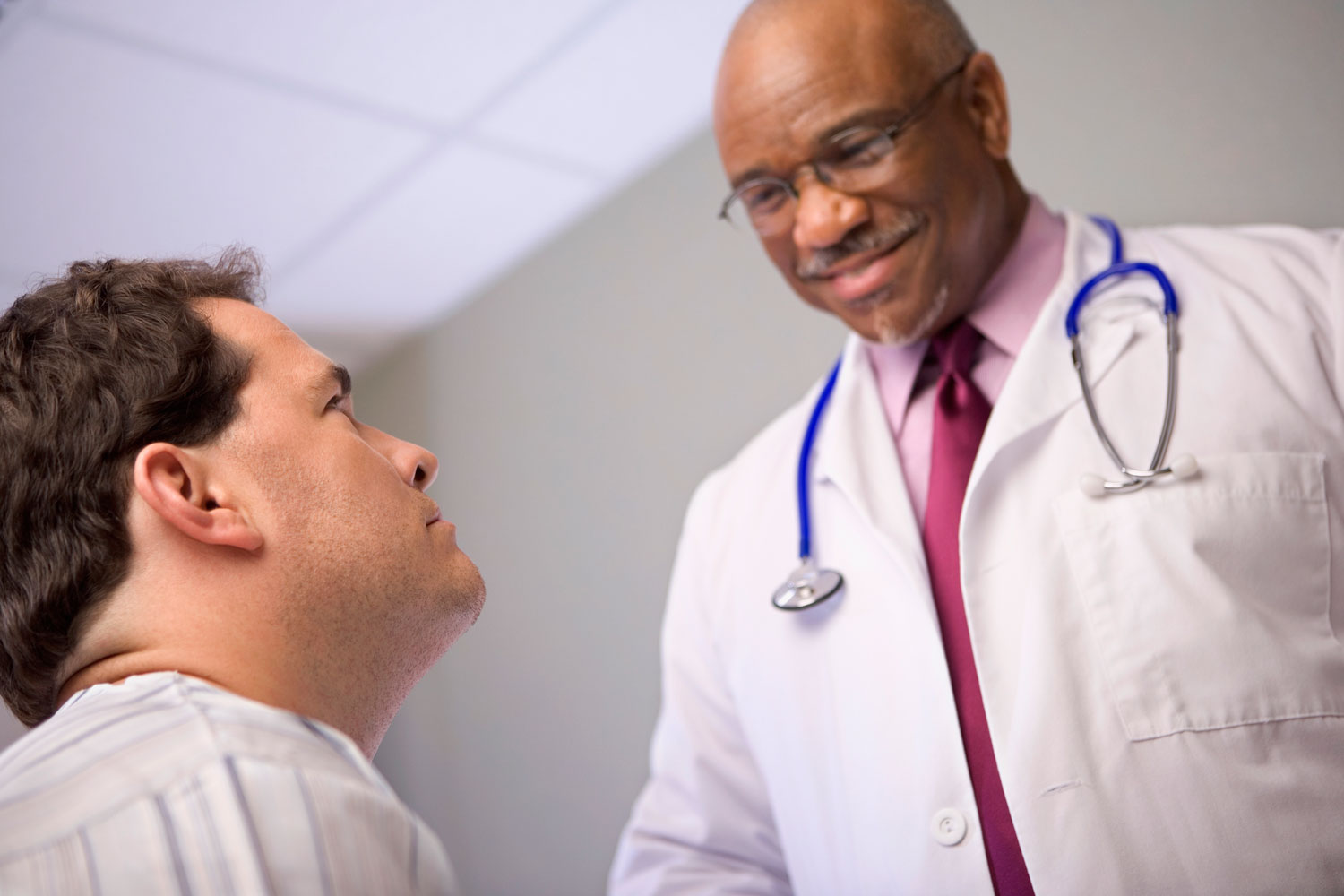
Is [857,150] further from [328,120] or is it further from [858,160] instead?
[328,120]

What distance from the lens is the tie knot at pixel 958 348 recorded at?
1.34m

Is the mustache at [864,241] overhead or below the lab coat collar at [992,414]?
overhead

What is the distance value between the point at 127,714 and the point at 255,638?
196 millimetres

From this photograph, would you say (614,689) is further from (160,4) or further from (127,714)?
(127,714)

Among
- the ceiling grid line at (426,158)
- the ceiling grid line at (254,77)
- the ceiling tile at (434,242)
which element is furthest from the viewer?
the ceiling tile at (434,242)

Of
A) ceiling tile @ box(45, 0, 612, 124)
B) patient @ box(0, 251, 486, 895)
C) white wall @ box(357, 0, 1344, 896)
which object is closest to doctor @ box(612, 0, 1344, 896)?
white wall @ box(357, 0, 1344, 896)

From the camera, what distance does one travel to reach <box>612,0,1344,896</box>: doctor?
102cm

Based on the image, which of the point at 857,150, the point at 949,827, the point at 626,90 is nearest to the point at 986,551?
the point at 949,827

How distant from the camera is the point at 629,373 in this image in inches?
105

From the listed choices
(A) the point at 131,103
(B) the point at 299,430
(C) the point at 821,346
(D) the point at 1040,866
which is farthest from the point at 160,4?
(D) the point at 1040,866

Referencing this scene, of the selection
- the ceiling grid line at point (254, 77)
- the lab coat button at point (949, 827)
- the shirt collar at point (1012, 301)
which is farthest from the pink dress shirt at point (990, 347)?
the ceiling grid line at point (254, 77)

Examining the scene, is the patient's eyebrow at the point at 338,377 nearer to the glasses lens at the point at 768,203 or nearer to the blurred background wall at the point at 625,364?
the glasses lens at the point at 768,203

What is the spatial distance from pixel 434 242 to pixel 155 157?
80 cm

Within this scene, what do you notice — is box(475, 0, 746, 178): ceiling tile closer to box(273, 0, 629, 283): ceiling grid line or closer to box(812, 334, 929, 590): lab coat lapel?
box(273, 0, 629, 283): ceiling grid line
